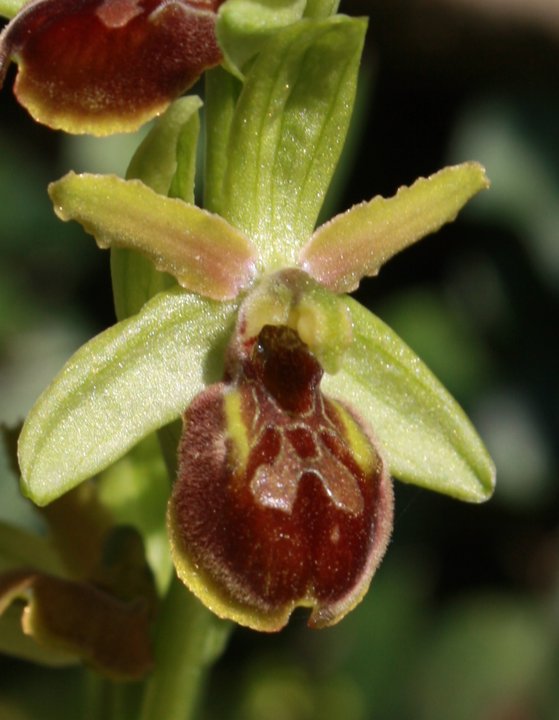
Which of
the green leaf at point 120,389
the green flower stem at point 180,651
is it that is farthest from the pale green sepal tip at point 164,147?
the green flower stem at point 180,651

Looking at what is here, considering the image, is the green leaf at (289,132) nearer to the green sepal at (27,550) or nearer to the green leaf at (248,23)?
the green leaf at (248,23)

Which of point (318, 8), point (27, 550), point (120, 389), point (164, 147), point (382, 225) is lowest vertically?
point (27, 550)

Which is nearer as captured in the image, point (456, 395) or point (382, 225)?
point (382, 225)

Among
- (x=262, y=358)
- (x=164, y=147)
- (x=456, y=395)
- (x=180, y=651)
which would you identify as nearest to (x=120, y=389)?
(x=262, y=358)

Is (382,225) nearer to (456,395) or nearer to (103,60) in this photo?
(103,60)

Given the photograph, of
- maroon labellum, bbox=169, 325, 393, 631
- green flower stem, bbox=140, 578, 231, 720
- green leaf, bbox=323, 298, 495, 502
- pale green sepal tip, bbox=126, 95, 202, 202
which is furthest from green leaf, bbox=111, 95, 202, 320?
green flower stem, bbox=140, 578, 231, 720

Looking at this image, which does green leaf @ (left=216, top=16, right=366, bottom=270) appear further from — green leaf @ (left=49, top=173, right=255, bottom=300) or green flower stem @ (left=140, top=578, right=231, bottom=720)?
green flower stem @ (left=140, top=578, right=231, bottom=720)

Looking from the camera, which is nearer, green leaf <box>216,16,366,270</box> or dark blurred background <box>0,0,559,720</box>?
green leaf <box>216,16,366,270</box>
